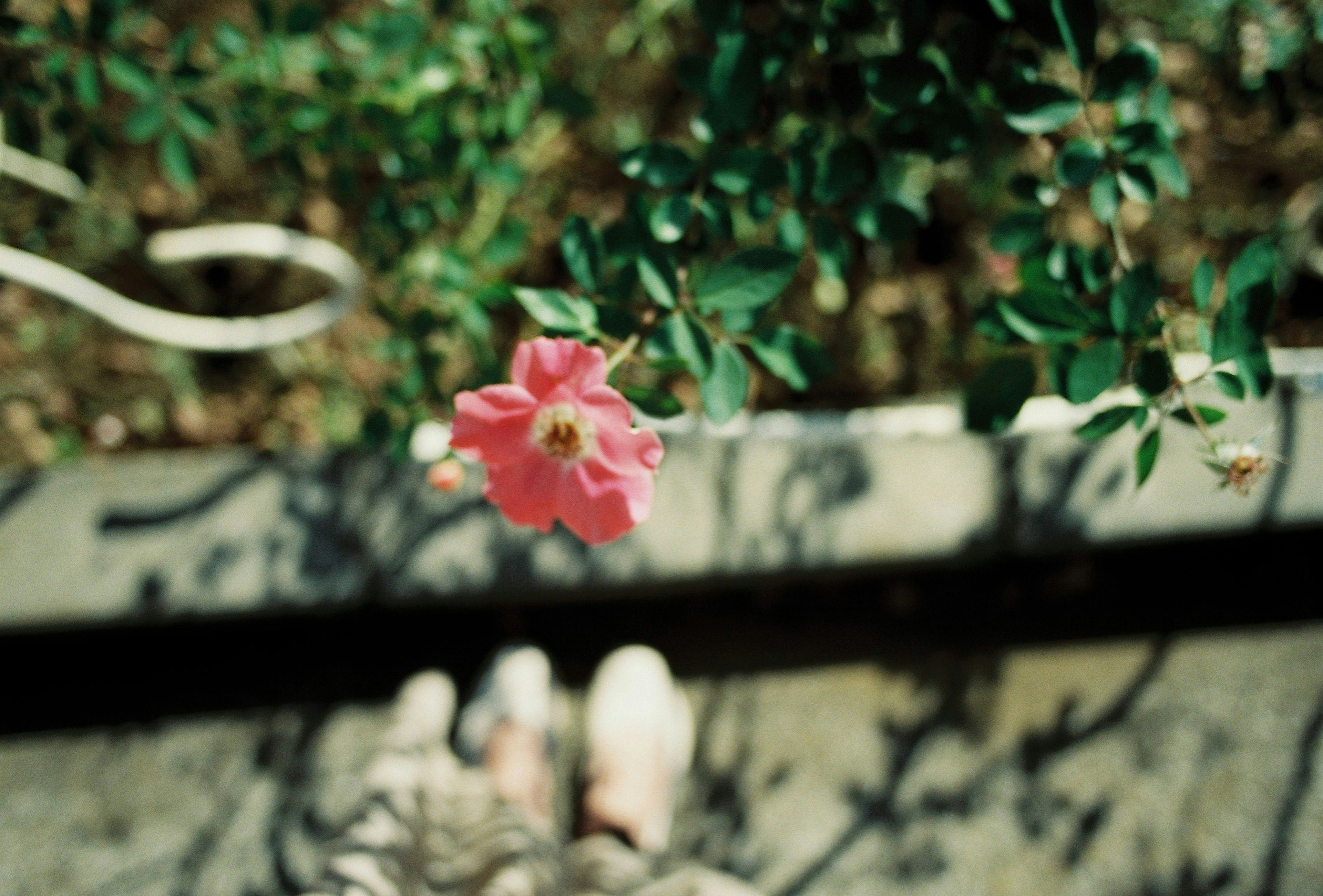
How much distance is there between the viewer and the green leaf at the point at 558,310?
0.69 meters

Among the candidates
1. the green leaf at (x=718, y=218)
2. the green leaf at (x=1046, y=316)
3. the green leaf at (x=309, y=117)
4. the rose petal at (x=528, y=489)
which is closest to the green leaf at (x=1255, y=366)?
the green leaf at (x=1046, y=316)

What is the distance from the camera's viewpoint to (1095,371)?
27.7 inches

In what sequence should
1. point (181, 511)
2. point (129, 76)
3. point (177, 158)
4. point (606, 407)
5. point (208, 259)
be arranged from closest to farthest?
point (606, 407)
point (129, 76)
point (177, 158)
point (181, 511)
point (208, 259)

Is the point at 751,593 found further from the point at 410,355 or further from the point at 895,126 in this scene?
the point at 895,126

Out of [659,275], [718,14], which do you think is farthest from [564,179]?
[659,275]

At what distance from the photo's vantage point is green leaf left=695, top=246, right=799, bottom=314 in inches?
28.7

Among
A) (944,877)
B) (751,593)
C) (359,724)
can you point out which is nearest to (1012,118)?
(751,593)

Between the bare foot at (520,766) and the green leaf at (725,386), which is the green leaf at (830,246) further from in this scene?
the bare foot at (520,766)

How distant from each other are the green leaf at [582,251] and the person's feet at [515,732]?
36.8 inches

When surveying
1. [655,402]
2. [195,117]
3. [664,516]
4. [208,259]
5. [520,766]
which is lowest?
[520,766]

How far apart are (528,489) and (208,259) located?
4.86 feet

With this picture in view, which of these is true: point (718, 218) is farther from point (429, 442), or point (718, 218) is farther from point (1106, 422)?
point (429, 442)

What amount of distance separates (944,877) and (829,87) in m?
1.36

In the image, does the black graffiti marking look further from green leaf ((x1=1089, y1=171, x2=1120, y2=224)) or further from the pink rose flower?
green leaf ((x1=1089, y1=171, x2=1120, y2=224))
